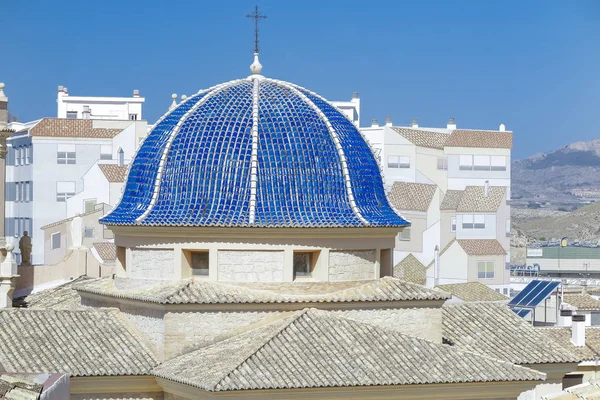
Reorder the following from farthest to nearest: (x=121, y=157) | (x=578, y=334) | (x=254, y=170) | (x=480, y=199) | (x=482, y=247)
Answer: (x=480, y=199), (x=482, y=247), (x=121, y=157), (x=578, y=334), (x=254, y=170)

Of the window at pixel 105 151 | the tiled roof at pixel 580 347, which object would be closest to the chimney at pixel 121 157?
the window at pixel 105 151

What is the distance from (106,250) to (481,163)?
43.0m

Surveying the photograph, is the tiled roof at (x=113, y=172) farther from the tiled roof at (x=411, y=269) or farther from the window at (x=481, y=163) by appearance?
the window at (x=481, y=163)

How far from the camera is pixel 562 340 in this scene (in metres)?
46.9

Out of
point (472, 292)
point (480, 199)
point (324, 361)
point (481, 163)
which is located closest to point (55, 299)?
point (324, 361)

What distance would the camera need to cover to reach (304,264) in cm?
3297

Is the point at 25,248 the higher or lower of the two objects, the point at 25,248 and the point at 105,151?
the lower

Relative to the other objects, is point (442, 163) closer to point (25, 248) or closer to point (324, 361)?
point (25, 248)

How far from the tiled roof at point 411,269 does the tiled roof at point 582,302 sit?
69.3 ft

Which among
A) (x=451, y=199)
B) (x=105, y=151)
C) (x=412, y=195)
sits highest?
(x=105, y=151)

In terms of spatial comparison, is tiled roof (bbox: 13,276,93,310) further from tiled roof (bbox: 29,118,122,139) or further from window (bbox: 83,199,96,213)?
tiled roof (bbox: 29,118,122,139)

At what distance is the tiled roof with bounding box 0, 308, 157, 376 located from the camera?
31.0 metres

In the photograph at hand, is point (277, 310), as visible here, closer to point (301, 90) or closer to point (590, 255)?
point (301, 90)

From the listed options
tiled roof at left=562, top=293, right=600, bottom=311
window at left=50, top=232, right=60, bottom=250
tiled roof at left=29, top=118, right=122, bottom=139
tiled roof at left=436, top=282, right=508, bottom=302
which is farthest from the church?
tiled roof at left=29, top=118, right=122, bottom=139
